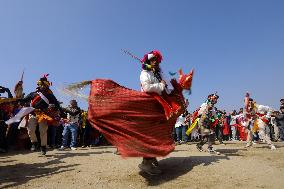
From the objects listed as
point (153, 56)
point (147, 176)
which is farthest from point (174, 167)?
point (153, 56)

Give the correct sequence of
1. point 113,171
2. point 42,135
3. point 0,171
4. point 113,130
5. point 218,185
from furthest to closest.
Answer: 1. point 42,135
2. point 0,171
3. point 113,171
4. point 113,130
5. point 218,185

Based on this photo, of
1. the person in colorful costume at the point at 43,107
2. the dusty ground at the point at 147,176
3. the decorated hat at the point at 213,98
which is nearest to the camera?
the dusty ground at the point at 147,176

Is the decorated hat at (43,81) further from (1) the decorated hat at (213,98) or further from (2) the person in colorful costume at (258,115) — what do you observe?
(2) the person in colorful costume at (258,115)

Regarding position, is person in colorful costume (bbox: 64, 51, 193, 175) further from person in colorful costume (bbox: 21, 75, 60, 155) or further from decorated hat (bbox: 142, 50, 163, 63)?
person in colorful costume (bbox: 21, 75, 60, 155)

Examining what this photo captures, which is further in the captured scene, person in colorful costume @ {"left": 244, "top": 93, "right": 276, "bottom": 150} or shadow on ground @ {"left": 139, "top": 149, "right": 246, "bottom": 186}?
person in colorful costume @ {"left": 244, "top": 93, "right": 276, "bottom": 150}

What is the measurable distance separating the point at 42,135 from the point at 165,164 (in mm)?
3983

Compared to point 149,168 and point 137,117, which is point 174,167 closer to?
point 149,168

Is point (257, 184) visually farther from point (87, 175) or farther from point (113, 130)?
point (87, 175)

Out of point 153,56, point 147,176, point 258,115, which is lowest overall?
point 147,176

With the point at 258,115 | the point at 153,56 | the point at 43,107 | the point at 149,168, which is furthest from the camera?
the point at 258,115

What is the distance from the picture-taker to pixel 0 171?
7281 millimetres

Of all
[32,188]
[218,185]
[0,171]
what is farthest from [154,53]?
[0,171]

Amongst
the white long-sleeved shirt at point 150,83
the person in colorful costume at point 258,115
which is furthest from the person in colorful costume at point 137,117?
the person in colorful costume at point 258,115

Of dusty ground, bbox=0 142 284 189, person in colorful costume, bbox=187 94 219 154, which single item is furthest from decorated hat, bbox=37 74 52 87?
person in colorful costume, bbox=187 94 219 154
